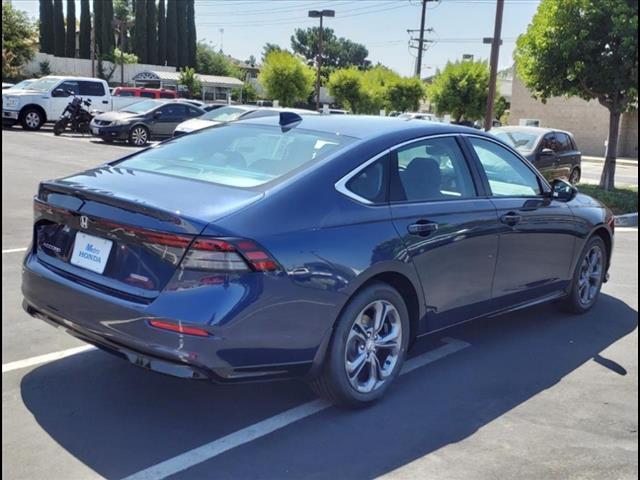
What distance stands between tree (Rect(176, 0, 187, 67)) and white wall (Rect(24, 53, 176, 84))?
4766 millimetres

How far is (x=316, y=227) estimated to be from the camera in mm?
3578

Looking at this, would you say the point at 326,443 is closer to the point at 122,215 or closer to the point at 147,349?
the point at 147,349

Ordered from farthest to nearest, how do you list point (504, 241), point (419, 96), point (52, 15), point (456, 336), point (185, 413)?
point (52, 15), point (419, 96), point (456, 336), point (504, 241), point (185, 413)

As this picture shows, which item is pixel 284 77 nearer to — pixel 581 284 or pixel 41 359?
pixel 581 284

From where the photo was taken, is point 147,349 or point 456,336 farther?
point 456,336

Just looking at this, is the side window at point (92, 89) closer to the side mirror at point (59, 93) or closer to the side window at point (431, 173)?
the side mirror at point (59, 93)

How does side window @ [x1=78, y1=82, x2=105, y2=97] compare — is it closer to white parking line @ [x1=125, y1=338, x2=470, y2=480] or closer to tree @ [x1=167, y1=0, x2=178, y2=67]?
white parking line @ [x1=125, y1=338, x2=470, y2=480]

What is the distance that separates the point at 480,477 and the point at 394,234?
137 centimetres

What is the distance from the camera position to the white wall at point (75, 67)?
57.6 m

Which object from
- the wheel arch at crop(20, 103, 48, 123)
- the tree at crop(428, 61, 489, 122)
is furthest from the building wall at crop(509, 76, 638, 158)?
the wheel arch at crop(20, 103, 48, 123)

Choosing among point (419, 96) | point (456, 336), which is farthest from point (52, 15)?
point (456, 336)

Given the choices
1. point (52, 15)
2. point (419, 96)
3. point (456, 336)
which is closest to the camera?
point (456, 336)

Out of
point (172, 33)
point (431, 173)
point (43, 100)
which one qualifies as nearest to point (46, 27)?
point (172, 33)

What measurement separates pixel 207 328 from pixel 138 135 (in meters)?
19.7
